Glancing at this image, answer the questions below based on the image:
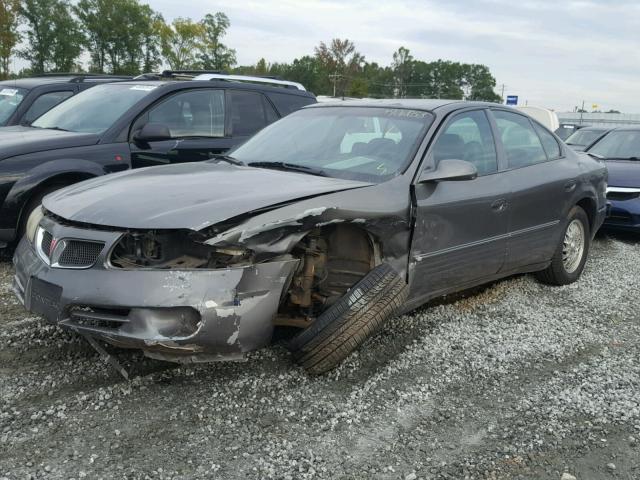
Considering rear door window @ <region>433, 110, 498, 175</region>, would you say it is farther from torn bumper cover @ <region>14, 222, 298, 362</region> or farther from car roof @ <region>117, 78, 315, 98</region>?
car roof @ <region>117, 78, 315, 98</region>

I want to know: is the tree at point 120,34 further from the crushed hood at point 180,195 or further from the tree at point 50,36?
the crushed hood at point 180,195

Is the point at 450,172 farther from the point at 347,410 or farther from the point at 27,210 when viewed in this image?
the point at 27,210

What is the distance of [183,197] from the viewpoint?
3.15 m

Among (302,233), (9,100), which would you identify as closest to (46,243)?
(302,233)

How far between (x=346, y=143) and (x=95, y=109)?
11.0 feet

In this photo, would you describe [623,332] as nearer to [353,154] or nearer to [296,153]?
[353,154]

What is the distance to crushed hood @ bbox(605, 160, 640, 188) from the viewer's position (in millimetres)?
7730

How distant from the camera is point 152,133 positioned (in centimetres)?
564

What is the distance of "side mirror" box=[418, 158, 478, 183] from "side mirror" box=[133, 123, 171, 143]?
290 centimetres

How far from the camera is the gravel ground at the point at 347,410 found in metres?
2.59

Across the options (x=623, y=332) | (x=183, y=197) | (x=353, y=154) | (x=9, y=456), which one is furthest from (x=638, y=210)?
(x=9, y=456)

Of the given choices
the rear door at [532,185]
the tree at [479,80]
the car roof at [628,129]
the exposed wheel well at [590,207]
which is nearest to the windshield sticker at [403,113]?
the rear door at [532,185]

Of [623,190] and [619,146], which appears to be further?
[619,146]

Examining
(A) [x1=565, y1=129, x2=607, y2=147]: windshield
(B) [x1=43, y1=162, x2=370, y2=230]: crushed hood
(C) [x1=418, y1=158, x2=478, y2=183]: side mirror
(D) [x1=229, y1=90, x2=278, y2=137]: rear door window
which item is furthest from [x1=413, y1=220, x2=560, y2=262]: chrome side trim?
(A) [x1=565, y1=129, x2=607, y2=147]: windshield
